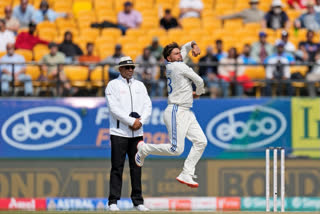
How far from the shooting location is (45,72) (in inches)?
670

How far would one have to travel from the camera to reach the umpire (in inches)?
497

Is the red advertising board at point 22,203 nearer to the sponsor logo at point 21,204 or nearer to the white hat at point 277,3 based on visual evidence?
the sponsor logo at point 21,204

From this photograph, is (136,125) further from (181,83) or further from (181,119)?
(181,83)

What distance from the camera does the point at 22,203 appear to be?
54.4 ft

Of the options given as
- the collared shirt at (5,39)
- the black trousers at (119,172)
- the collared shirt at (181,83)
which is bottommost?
the black trousers at (119,172)

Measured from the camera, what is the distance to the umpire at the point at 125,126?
Answer: 497 inches

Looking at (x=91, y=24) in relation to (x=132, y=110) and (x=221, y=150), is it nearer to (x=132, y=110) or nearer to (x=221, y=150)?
(x=221, y=150)

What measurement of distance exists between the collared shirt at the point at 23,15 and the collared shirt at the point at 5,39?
124 cm

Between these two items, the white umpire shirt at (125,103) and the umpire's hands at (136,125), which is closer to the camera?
the umpire's hands at (136,125)

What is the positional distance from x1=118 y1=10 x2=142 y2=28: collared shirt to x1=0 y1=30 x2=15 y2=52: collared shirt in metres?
2.64

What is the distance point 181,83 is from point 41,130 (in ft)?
17.3

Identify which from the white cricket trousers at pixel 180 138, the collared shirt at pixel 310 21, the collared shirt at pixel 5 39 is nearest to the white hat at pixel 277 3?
the collared shirt at pixel 310 21

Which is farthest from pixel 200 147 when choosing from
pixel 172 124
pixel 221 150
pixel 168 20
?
pixel 168 20

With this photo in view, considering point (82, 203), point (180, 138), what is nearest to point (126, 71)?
point (180, 138)
